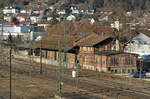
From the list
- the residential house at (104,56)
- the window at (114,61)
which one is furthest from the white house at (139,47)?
the window at (114,61)

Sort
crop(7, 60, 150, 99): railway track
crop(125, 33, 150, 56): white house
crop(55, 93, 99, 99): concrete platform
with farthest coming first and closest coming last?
crop(125, 33, 150, 56): white house
crop(7, 60, 150, 99): railway track
crop(55, 93, 99, 99): concrete platform

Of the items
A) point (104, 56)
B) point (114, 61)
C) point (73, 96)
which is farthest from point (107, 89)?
point (104, 56)

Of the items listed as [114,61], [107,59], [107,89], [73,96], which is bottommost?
[73,96]

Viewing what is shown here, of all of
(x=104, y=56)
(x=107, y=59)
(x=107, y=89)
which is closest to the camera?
(x=107, y=89)

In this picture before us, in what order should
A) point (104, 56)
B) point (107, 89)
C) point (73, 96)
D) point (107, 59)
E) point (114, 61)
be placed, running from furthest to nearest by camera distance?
point (104, 56) → point (114, 61) → point (107, 59) → point (107, 89) → point (73, 96)

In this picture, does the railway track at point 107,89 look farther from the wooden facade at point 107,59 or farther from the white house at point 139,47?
the white house at point 139,47

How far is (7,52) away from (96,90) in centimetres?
2750

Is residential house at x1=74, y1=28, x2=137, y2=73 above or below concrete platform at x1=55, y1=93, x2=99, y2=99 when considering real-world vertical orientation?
above

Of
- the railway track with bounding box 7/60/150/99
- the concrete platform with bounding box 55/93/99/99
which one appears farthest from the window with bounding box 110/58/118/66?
the concrete platform with bounding box 55/93/99/99

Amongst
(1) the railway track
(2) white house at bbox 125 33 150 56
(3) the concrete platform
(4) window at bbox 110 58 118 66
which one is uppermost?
(2) white house at bbox 125 33 150 56

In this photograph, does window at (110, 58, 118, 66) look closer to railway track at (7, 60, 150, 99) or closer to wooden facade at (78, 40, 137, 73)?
wooden facade at (78, 40, 137, 73)

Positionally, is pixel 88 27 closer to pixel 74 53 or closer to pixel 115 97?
pixel 74 53

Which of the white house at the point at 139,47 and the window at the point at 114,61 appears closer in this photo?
the window at the point at 114,61

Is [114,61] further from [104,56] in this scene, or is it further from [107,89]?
[107,89]
